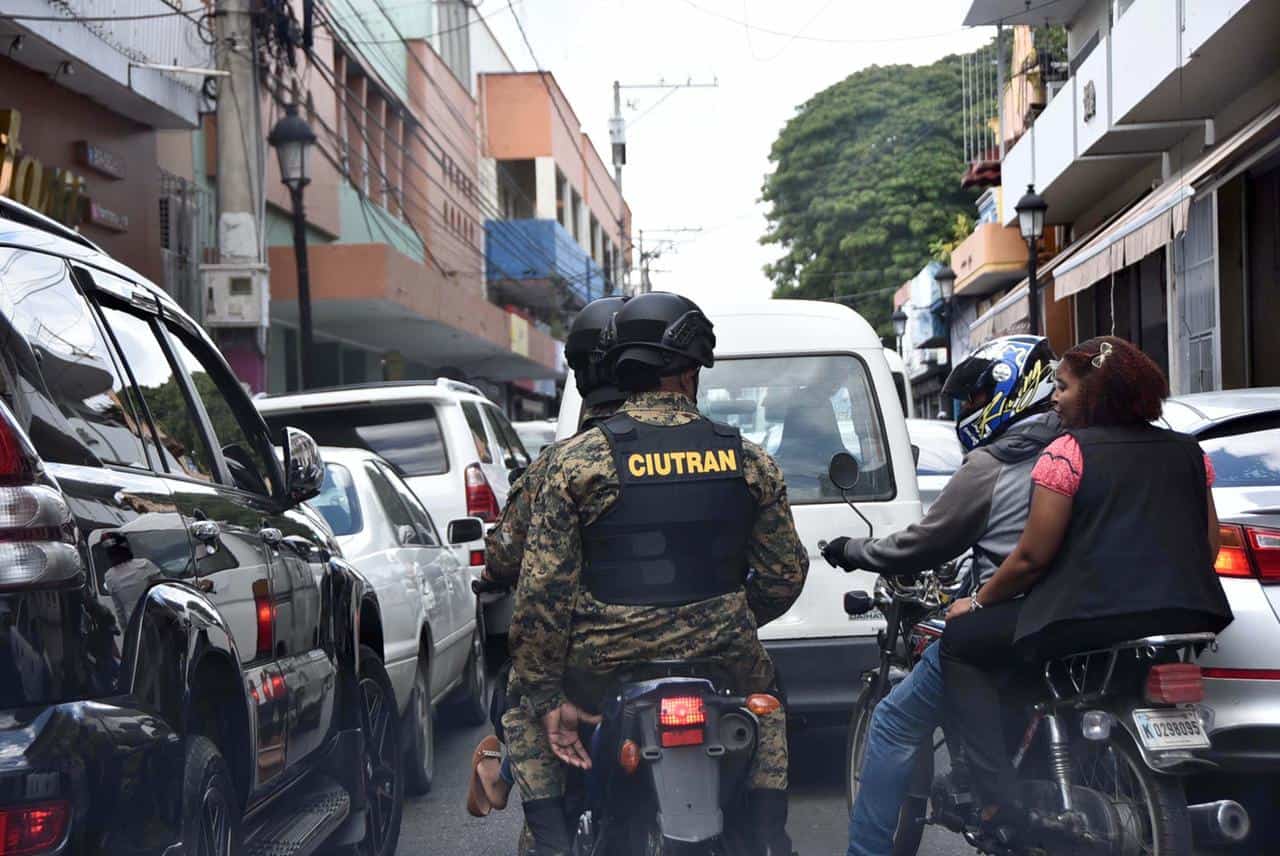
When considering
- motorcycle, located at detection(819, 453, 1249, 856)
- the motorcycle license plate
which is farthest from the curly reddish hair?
the motorcycle license plate

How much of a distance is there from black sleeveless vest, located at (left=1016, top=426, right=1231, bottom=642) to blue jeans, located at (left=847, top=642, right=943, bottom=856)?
2.07 feet

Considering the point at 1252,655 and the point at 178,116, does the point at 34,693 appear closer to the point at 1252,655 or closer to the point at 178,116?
the point at 1252,655

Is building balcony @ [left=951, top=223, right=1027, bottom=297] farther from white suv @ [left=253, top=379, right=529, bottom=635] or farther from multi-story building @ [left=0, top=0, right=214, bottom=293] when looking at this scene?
white suv @ [left=253, top=379, right=529, bottom=635]

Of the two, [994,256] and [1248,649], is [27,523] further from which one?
[994,256]

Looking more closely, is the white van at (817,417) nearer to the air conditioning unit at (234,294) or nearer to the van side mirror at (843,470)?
the van side mirror at (843,470)

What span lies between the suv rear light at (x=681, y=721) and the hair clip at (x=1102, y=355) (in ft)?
4.99

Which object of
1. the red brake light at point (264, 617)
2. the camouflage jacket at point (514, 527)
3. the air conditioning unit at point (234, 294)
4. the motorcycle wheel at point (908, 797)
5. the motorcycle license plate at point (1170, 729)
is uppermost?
the air conditioning unit at point (234, 294)

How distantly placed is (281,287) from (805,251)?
126ft

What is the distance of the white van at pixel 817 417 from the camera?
697 centimetres

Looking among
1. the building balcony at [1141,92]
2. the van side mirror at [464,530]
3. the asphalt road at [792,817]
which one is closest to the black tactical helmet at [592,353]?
the asphalt road at [792,817]

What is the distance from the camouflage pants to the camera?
3652 millimetres

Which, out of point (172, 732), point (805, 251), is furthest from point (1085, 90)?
point (805, 251)

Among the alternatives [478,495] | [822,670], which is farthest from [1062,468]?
[478,495]

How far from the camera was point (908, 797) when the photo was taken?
4887mm
